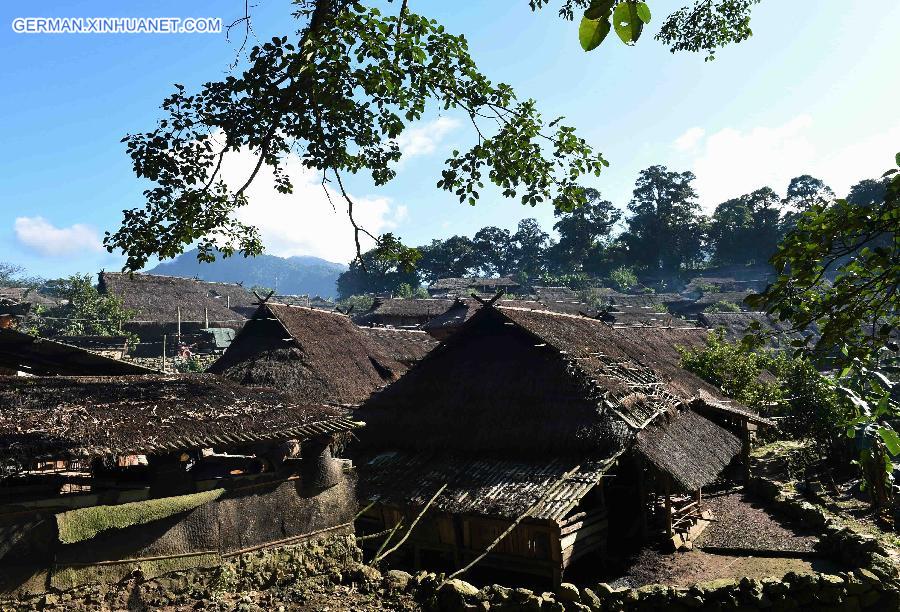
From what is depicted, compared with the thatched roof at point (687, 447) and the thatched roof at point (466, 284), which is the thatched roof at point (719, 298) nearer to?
the thatched roof at point (466, 284)

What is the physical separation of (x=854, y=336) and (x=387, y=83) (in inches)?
218

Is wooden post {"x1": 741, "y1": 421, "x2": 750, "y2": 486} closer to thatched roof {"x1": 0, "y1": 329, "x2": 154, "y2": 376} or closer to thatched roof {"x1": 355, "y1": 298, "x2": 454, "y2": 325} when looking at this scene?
thatched roof {"x1": 0, "y1": 329, "x2": 154, "y2": 376}

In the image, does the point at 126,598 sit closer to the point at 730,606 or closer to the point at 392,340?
the point at 730,606

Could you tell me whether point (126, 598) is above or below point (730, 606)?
above

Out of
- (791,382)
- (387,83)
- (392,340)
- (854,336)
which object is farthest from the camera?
(392,340)

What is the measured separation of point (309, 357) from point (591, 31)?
16272 millimetres

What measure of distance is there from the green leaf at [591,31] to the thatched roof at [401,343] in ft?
62.8

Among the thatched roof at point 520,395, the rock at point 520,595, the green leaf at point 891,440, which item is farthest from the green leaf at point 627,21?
the thatched roof at point 520,395

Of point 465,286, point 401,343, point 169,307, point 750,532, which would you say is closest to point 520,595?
point 750,532

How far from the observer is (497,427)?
11961 mm

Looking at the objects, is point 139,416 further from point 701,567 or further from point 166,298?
point 166,298

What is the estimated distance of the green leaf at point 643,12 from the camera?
2.01 metres

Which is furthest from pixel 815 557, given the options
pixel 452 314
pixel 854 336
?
pixel 452 314

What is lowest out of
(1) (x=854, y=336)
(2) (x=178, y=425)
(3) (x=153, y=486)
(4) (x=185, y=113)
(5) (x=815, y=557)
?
(5) (x=815, y=557)
